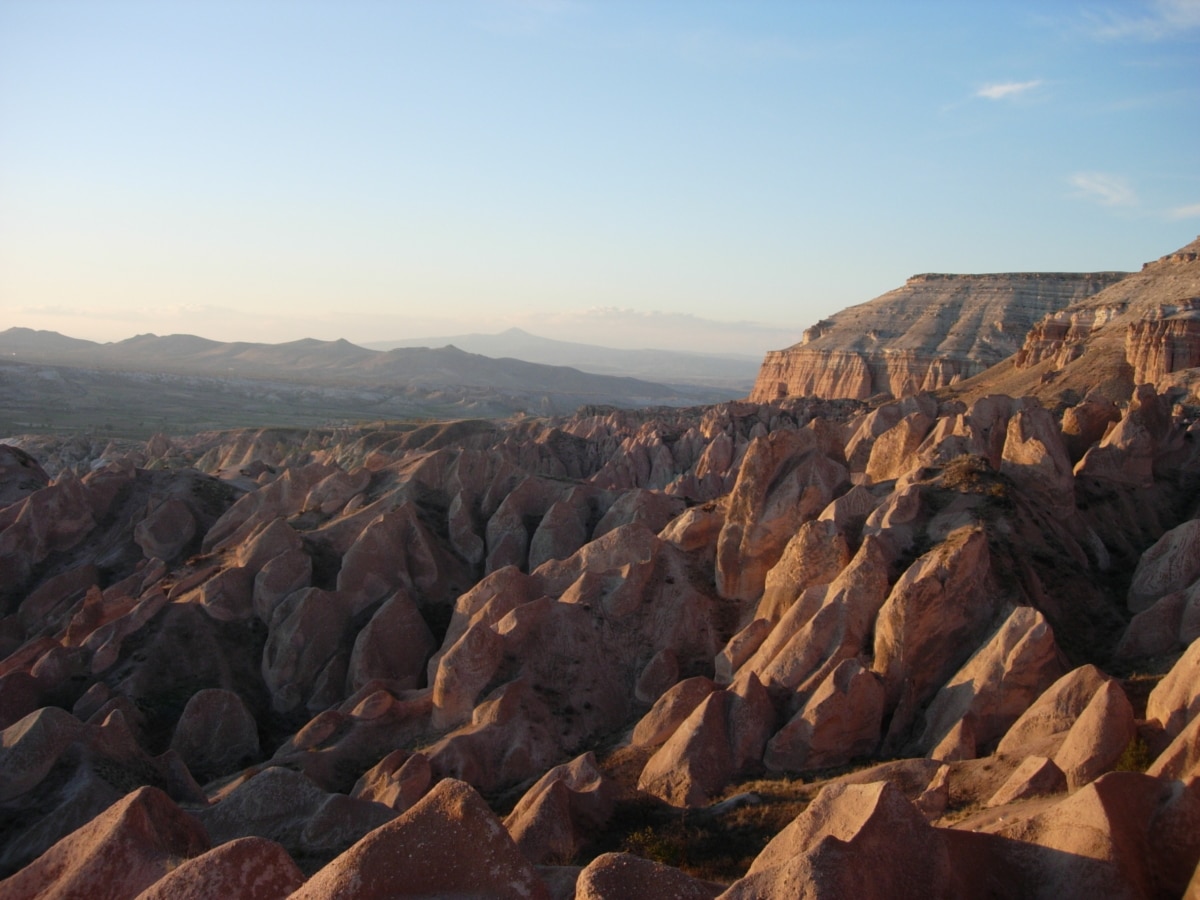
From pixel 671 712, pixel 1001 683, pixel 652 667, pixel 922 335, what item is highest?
pixel 922 335

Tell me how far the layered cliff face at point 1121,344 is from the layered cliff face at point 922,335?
54.4ft

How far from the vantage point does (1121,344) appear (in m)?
66.8

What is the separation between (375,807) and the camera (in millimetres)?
18359

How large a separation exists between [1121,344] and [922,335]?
150ft

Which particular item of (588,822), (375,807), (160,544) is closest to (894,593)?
(588,822)

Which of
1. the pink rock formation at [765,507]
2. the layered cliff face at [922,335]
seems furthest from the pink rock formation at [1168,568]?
the layered cliff face at [922,335]

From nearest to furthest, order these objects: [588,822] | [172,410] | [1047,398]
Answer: [588,822] < [1047,398] < [172,410]

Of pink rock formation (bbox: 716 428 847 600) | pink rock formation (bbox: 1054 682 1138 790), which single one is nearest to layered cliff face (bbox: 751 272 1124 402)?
pink rock formation (bbox: 716 428 847 600)

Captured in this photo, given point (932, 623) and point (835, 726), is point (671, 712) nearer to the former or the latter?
point (835, 726)

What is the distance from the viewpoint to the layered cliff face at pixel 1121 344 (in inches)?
2355

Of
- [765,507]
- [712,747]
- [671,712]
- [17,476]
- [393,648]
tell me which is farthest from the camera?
[17,476]

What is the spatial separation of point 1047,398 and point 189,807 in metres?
51.6

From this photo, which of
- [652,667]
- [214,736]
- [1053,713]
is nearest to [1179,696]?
[1053,713]

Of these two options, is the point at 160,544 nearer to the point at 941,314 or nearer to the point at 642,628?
the point at 642,628
